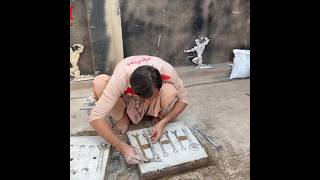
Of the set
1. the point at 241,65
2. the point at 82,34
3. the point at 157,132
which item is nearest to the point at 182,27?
the point at 241,65

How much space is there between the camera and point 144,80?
2303 mm

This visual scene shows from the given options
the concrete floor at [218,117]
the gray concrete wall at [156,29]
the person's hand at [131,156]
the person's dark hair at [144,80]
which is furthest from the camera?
the gray concrete wall at [156,29]

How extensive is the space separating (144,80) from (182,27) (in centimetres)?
191

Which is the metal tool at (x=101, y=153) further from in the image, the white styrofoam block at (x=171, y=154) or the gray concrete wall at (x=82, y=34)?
the gray concrete wall at (x=82, y=34)

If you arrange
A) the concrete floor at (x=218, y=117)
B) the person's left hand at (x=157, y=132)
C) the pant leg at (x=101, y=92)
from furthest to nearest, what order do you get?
1. the pant leg at (x=101, y=92)
2. the person's left hand at (x=157, y=132)
3. the concrete floor at (x=218, y=117)

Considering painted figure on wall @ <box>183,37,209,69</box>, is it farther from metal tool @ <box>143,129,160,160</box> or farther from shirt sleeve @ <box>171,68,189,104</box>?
metal tool @ <box>143,129,160,160</box>

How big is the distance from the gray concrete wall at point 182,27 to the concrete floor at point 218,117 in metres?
0.25

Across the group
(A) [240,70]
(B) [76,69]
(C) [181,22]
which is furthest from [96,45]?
(A) [240,70]

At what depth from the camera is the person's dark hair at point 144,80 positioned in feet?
7.57

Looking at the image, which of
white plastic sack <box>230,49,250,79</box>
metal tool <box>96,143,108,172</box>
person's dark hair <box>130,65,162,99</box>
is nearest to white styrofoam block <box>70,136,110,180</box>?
metal tool <box>96,143,108,172</box>

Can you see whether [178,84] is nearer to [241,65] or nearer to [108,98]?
[108,98]

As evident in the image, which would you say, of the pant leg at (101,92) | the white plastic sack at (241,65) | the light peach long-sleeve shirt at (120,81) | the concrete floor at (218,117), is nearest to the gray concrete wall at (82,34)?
the concrete floor at (218,117)

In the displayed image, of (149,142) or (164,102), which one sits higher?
(164,102)

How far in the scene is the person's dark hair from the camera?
2307 millimetres
